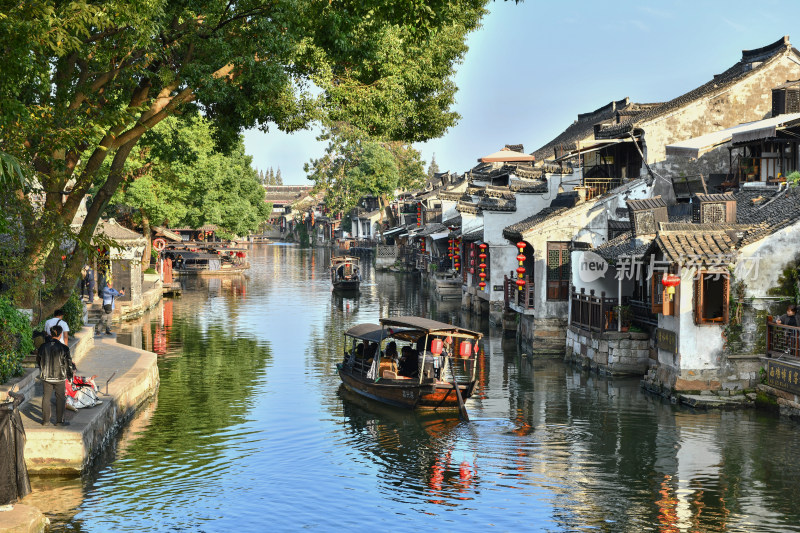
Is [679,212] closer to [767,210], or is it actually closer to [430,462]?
[767,210]

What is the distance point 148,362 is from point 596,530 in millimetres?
14599

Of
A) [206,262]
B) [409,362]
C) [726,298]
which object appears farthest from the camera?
[206,262]

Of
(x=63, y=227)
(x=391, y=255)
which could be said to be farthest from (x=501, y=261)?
(x=391, y=255)

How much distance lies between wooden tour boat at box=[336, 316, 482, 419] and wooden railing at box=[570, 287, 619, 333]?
17.6 ft

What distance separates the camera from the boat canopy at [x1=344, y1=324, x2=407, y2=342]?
929 inches

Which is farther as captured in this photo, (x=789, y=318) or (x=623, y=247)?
(x=623, y=247)

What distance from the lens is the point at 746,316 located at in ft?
70.6

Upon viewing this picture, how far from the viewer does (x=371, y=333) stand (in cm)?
2403

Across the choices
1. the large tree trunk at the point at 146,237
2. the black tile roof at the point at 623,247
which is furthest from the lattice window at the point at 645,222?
the large tree trunk at the point at 146,237

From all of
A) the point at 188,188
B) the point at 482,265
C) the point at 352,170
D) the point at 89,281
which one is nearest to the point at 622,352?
the point at 482,265

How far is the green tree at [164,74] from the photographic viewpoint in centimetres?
1566

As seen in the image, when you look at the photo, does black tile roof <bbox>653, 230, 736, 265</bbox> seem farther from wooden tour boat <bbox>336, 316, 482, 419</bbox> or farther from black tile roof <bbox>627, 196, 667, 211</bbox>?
wooden tour boat <bbox>336, 316, 482, 419</bbox>

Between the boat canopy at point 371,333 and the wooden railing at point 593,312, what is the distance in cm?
624

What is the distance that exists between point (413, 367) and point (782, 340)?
9.04m
